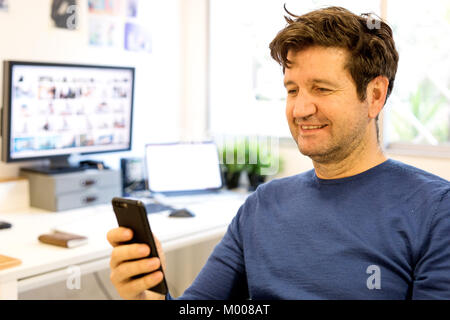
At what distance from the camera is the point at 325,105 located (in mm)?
1139

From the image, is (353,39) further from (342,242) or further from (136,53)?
(136,53)

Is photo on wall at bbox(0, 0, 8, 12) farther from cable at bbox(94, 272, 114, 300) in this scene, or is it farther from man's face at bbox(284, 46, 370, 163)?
man's face at bbox(284, 46, 370, 163)

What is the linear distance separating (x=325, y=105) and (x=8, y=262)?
1044 mm

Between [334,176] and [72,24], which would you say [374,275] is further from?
[72,24]

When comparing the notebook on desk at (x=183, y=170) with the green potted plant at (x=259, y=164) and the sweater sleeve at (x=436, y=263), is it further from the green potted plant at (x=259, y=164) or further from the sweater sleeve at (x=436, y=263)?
the sweater sleeve at (x=436, y=263)

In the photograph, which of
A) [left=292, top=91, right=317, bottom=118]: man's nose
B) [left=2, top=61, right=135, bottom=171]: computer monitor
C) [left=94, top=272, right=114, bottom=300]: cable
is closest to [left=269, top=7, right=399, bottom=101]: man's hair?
[left=292, top=91, right=317, bottom=118]: man's nose

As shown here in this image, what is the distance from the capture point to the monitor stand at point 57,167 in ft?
7.49

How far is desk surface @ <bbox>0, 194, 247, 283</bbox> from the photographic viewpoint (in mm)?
1616

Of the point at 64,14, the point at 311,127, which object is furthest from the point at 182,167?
the point at 311,127

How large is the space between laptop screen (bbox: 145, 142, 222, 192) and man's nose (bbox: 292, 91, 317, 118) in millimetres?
1473

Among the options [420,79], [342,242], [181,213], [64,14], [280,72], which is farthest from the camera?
[280,72]

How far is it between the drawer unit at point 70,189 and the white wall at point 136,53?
0.53 ft

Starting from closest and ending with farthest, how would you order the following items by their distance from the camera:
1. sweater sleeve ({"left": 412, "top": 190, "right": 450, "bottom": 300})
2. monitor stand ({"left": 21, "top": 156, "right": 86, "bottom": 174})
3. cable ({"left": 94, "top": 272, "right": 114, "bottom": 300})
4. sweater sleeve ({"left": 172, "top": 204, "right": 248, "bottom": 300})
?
sweater sleeve ({"left": 412, "top": 190, "right": 450, "bottom": 300}) → sweater sleeve ({"left": 172, "top": 204, "right": 248, "bottom": 300}) → monitor stand ({"left": 21, "top": 156, "right": 86, "bottom": 174}) → cable ({"left": 94, "top": 272, "right": 114, "bottom": 300})

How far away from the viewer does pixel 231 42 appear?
3.01m
